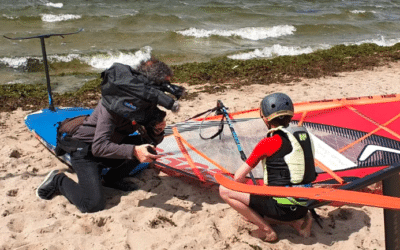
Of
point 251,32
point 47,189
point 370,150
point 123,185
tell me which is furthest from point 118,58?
point 370,150

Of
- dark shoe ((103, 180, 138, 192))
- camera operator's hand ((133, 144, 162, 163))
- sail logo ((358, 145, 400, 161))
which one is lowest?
dark shoe ((103, 180, 138, 192))

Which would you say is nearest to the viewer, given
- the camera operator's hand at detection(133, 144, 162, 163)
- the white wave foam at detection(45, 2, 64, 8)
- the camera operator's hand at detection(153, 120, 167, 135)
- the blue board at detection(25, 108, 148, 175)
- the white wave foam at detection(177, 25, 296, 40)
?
the camera operator's hand at detection(133, 144, 162, 163)

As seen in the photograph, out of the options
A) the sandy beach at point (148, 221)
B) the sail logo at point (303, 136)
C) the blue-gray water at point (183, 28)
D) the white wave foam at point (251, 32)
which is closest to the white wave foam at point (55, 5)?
the blue-gray water at point (183, 28)

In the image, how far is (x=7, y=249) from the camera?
2832 millimetres

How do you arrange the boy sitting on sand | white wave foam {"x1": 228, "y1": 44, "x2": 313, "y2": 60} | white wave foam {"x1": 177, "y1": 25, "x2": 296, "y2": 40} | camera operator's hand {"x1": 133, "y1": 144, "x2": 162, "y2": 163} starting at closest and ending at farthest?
the boy sitting on sand → camera operator's hand {"x1": 133, "y1": 144, "x2": 162, "y2": 163} → white wave foam {"x1": 228, "y1": 44, "x2": 313, "y2": 60} → white wave foam {"x1": 177, "y1": 25, "x2": 296, "y2": 40}

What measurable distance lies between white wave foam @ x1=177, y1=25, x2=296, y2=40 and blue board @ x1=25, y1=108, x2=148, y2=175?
24.7ft

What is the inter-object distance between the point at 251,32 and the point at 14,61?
6997 mm

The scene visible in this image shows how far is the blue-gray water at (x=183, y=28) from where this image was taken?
412 inches

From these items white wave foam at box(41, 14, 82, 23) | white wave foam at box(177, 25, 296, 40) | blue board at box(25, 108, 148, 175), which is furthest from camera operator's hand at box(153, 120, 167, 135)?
white wave foam at box(41, 14, 82, 23)

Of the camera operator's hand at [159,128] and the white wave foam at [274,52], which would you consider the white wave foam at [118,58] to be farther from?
the camera operator's hand at [159,128]

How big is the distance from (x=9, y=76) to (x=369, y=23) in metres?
12.2

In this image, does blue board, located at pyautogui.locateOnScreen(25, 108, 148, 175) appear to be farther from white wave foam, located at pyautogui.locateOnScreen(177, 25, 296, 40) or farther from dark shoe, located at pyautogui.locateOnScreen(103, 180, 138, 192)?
white wave foam, located at pyautogui.locateOnScreen(177, 25, 296, 40)

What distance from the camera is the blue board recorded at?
167 inches

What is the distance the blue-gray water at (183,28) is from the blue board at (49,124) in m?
3.51
